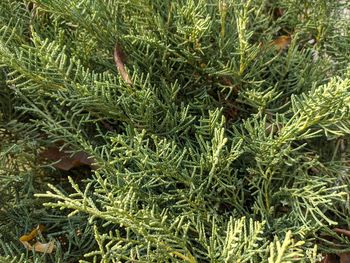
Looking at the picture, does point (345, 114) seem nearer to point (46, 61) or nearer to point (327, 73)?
point (327, 73)

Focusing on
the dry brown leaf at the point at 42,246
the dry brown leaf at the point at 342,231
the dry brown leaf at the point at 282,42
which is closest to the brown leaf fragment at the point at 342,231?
the dry brown leaf at the point at 342,231

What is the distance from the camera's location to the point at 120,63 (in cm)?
148

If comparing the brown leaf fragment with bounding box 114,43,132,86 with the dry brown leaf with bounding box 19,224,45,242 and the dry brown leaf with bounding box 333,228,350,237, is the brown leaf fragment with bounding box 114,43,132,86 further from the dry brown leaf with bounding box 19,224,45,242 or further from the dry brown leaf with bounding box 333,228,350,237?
the dry brown leaf with bounding box 333,228,350,237

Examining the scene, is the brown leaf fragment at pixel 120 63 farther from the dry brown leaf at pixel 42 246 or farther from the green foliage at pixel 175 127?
the dry brown leaf at pixel 42 246

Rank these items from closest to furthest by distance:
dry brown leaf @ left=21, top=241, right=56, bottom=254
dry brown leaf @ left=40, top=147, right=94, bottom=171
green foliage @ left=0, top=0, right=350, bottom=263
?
green foliage @ left=0, top=0, right=350, bottom=263 < dry brown leaf @ left=21, top=241, right=56, bottom=254 < dry brown leaf @ left=40, top=147, right=94, bottom=171

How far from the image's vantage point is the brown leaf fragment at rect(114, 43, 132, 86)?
1436 millimetres

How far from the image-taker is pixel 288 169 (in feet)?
4.76

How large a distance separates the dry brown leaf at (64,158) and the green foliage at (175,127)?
0.03 m

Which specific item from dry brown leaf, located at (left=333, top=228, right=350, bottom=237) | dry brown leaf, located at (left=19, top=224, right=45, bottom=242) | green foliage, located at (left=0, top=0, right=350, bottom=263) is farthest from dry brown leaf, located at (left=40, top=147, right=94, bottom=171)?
dry brown leaf, located at (left=333, top=228, right=350, bottom=237)

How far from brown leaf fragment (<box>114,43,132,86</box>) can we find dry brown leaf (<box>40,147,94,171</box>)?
0.28 m

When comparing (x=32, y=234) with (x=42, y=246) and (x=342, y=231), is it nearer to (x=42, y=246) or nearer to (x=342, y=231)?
(x=42, y=246)

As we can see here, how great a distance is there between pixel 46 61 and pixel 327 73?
91 centimetres

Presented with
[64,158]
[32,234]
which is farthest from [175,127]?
[32,234]

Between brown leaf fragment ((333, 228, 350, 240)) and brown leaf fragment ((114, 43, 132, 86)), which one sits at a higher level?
brown leaf fragment ((114, 43, 132, 86))
